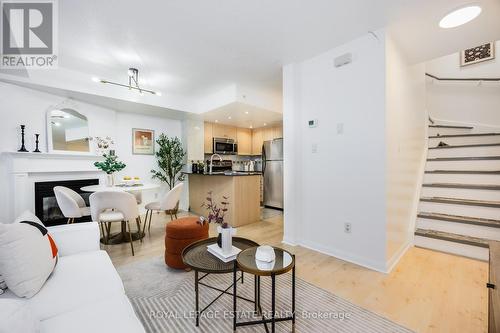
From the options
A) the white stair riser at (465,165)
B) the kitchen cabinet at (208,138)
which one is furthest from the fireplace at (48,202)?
the white stair riser at (465,165)

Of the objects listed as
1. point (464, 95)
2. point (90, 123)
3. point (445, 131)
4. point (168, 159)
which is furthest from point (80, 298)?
point (464, 95)

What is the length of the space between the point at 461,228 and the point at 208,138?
4856 mm

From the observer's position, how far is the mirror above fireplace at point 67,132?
11.5 feet

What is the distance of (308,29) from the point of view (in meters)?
2.28

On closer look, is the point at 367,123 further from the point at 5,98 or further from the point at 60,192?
the point at 5,98

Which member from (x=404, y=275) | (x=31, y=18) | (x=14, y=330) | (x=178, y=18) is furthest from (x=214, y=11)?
(x=404, y=275)

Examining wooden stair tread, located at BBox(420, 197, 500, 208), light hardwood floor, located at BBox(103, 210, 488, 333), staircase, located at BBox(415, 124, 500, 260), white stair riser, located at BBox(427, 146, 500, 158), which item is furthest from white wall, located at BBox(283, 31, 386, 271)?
white stair riser, located at BBox(427, 146, 500, 158)

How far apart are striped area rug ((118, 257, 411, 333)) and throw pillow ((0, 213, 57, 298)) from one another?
2.43 ft

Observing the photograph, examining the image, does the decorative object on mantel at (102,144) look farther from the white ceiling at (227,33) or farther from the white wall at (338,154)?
the white wall at (338,154)

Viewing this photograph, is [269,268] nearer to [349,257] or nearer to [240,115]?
[349,257]

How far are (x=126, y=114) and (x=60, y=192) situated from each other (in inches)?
93.4

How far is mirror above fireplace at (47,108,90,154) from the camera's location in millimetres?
3511

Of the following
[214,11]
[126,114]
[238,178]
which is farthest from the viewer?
[126,114]

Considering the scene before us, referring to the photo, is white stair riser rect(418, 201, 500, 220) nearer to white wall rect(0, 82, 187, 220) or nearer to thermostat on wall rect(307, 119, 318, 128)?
thermostat on wall rect(307, 119, 318, 128)
